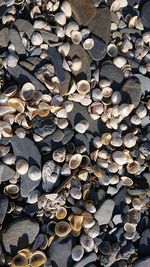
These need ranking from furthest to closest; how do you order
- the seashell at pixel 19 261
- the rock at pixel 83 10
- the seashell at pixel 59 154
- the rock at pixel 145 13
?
the rock at pixel 145 13 → the rock at pixel 83 10 → the seashell at pixel 59 154 → the seashell at pixel 19 261

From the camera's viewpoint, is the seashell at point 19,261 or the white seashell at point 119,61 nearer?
the seashell at point 19,261

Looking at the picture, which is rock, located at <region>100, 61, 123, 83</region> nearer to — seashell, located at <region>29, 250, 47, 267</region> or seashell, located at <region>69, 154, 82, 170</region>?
seashell, located at <region>69, 154, 82, 170</region>

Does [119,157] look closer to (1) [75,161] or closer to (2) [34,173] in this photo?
(1) [75,161]

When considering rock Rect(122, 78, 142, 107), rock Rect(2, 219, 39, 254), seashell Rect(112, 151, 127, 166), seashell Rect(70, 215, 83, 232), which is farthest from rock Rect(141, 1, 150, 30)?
rock Rect(2, 219, 39, 254)

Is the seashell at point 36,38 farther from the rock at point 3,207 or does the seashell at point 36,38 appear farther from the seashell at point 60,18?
→ the rock at point 3,207

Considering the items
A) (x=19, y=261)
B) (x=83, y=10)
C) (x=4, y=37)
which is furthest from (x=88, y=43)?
(x=19, y=261)

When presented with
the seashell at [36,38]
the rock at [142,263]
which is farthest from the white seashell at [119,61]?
the rock at [142,263]
